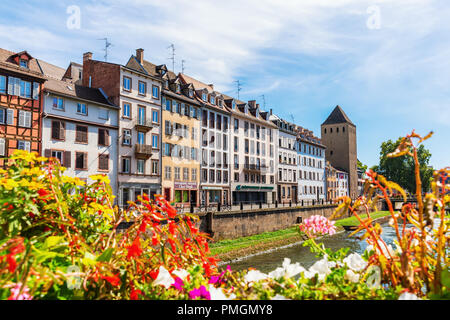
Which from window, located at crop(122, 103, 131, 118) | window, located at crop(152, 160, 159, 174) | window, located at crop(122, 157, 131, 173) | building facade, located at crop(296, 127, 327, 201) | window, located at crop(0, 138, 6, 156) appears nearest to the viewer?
window, located at crop(0, 138, 6, 156)

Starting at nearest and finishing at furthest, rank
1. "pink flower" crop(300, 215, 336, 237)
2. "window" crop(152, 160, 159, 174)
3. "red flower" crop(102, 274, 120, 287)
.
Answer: "red flower" crop(102, 274, 120, 287)
"pink flower" crop(300, 215, 336, 237)
"window" crop(152, 160, 159, 174)

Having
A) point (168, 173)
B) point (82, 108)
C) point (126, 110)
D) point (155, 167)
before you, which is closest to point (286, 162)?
point (168, 173)

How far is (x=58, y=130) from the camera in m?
26.9

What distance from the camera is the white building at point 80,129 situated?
26.6 m

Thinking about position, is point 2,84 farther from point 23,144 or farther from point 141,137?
point 141,137

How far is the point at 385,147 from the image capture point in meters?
79.8

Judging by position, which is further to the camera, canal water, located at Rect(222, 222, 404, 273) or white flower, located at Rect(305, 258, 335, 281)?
canal water, located at Rect(222, 222, 404, 273)

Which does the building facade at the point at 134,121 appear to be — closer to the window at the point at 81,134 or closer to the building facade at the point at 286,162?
the window at the point at 81,134

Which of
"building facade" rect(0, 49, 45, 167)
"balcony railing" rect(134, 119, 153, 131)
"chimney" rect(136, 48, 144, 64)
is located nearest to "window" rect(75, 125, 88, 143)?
"building facade" rect(0, 49, 45, 167)

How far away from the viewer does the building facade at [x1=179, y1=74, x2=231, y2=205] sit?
41.5 meters

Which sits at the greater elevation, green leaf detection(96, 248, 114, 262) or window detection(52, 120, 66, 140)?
window detection(52, 120, 66, 140)

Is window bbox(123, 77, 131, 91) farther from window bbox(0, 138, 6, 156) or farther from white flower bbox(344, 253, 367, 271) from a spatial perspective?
white flower bbox(344, 253, 367, 271)

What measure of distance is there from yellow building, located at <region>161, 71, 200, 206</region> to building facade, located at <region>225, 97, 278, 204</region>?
7.89m
